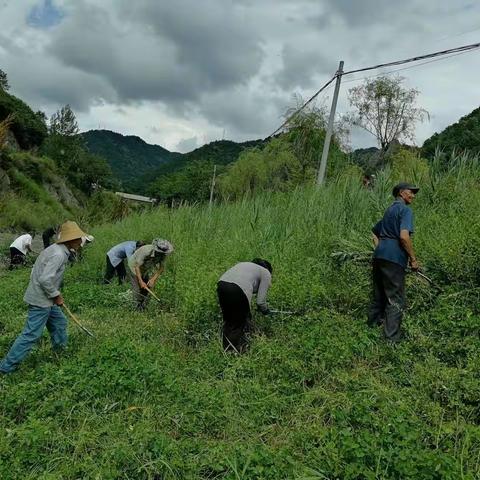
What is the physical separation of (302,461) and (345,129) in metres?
18.2

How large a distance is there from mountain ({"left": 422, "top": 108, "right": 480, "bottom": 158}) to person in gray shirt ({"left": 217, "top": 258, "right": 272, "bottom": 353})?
48.3 ft

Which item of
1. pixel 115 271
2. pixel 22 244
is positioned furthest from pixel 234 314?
pixel 22 244

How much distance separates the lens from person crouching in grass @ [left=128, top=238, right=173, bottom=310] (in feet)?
24.1

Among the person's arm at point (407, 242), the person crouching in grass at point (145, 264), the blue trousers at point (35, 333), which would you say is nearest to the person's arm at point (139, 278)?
the person crouching in grass at point (145, 264)

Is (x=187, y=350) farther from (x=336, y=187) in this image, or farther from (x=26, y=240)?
(x=26, y=240)

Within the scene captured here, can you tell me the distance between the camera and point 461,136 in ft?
69.8

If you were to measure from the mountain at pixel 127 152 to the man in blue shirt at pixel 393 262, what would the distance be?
126553 mm

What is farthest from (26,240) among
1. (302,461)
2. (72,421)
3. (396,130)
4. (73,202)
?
(73,202)

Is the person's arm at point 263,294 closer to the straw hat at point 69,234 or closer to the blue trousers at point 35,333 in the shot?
the straw hat at point 69,234

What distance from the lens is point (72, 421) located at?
12.5 ft

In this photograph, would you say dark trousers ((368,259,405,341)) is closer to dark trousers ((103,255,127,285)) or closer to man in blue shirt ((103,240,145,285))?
man in blue shirt ((103,240,145,285))

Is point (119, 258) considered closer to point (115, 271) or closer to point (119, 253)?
point (119, 253)

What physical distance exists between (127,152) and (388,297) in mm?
159889

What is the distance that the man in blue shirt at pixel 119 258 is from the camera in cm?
973
